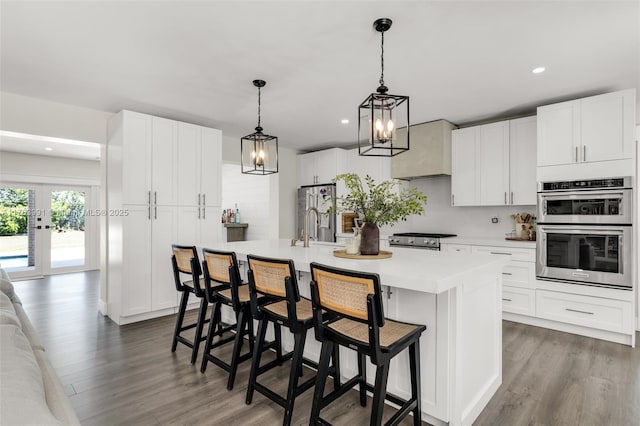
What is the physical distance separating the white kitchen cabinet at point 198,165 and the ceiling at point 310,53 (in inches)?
17.6

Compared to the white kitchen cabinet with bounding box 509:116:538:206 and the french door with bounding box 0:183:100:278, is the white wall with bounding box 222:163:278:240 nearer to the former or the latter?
the french door with bounding box 0:183:100:278

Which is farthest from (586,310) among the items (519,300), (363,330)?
(363,330)

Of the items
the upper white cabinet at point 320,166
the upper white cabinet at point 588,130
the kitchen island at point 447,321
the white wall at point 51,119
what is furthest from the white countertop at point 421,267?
the upper white cabinet at point 320,166

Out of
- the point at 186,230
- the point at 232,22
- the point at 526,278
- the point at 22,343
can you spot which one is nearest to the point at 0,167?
the point at 186,230

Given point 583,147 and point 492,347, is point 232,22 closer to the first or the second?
point 492,347

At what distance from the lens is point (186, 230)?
13.9 ft

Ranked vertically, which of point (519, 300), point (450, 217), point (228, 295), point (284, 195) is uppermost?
point (284, 195)

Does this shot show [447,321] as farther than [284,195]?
No

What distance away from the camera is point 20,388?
2.42 feet

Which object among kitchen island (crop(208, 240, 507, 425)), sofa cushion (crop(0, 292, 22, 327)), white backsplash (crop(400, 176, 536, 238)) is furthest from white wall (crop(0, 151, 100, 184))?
kitchen island (crop(208, 240, 507, 425))

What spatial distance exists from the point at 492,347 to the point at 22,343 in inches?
93.6

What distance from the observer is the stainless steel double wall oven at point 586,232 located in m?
3.12

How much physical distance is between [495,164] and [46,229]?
26.5 ft

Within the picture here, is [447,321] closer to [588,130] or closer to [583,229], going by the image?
[583,229]
